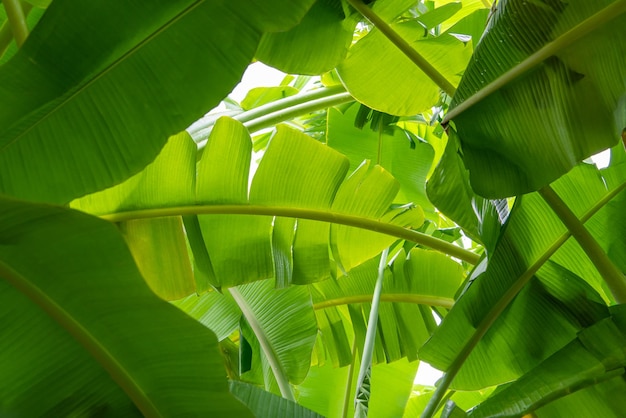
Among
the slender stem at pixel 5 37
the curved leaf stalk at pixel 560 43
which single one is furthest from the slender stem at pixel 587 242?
the slender stem at pixel 5 37

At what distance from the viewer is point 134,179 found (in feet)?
2.84

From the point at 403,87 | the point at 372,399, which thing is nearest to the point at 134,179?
the point at 403,87

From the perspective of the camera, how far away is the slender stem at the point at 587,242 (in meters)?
0.77

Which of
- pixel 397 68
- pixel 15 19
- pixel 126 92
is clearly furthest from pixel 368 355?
pixel 15 19

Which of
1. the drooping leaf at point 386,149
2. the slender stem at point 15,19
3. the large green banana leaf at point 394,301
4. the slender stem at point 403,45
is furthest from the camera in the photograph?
the drooping leaf at point 386,149

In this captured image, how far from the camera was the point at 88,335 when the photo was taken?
0.58 metres

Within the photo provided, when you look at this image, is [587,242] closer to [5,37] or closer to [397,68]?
[397,68]

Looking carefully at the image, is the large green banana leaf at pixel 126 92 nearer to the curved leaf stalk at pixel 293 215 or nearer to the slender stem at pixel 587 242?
the curved leaf stalk at pixel 293 215

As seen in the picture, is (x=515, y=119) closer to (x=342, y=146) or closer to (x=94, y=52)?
(x=94, y=52)

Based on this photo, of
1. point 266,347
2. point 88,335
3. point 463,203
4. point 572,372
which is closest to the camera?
point 88,335

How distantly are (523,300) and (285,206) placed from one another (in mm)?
369

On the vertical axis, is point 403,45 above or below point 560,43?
above

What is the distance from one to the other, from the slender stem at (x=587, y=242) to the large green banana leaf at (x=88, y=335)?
0.46m

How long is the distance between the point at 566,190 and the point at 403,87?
0.99 feet
